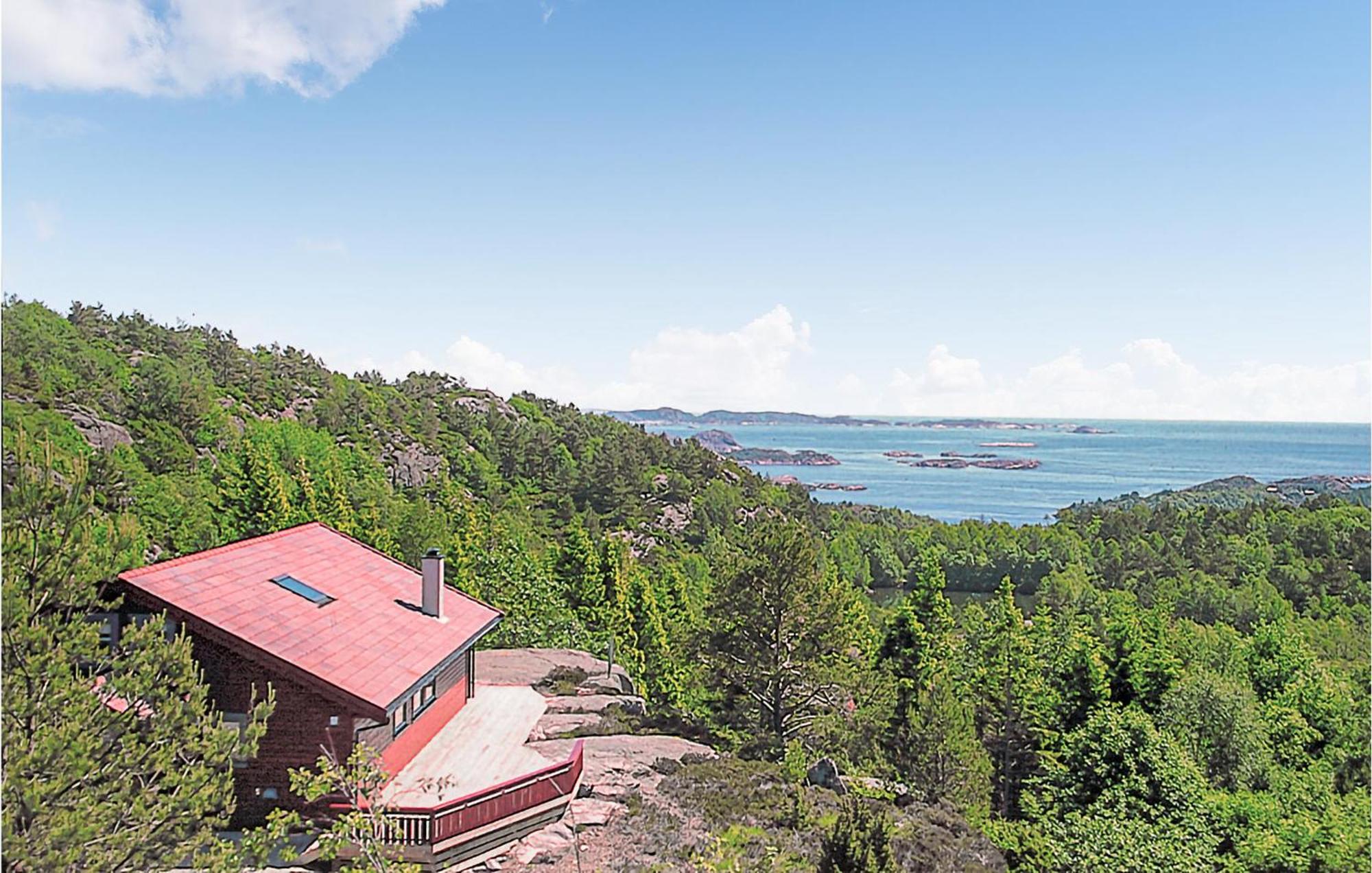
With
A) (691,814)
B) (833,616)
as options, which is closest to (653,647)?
(833,616)

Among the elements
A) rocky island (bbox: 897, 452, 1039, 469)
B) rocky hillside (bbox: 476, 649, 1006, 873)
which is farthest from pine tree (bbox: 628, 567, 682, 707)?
rocky island (bbox: 897, 452, 1039, 469)

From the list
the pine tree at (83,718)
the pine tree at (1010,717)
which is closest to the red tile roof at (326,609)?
the pine tree at (83,718)

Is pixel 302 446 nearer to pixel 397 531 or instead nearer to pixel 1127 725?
pixel 397 531

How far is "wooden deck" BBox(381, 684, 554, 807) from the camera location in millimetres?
11828

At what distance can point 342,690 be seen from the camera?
11.2 m

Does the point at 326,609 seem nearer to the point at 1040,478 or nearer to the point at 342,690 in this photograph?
the point at 342,690

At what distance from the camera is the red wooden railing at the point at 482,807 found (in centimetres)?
1090

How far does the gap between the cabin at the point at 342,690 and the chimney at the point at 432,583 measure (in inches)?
9.2

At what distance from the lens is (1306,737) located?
2280 cm

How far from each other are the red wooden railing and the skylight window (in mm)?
3795

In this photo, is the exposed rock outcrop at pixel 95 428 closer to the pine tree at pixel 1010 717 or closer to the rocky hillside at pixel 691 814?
the rocky hillside at pixel 691 814

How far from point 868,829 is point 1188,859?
7.82 metres

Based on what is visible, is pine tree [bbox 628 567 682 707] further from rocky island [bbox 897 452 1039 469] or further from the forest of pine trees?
rocky island [bbox 897 452 1039 469]

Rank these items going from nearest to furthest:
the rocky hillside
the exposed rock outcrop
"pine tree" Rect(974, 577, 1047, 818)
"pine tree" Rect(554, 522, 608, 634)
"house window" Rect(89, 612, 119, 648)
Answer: the rocky hillside, "house window" Rect(89, 612, 119, 648), "pine tree" Rect(974, 577, 1047, 818), "pine tree" Rect(554, 522, 608, 634), the exposed rock outcrop
